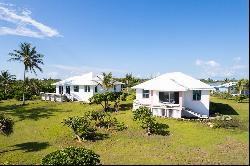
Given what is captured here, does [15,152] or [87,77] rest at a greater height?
[87,77]

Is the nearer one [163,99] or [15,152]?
[15,152]

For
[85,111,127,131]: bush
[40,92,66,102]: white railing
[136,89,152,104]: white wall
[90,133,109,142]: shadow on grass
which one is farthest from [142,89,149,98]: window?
[40,92,66,102]: white railing

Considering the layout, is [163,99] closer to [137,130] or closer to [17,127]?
[137,130]

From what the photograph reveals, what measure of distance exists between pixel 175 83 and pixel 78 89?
2457 cm

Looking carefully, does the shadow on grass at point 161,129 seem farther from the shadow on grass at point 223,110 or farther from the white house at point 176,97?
the shadow on grass at point 223,110

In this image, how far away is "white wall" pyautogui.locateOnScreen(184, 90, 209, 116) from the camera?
127 feet

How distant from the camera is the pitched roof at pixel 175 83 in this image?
37.5 metres

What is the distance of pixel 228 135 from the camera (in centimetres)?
2844

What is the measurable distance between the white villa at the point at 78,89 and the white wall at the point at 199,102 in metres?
20.3

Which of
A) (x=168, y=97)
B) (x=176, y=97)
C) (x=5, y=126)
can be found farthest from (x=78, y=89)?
(x=5, y=126)

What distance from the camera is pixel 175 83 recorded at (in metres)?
38.1

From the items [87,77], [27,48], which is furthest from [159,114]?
[27,48]

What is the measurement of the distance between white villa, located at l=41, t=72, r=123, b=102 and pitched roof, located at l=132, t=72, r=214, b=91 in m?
16.1

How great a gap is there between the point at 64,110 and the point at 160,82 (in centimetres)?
1671
